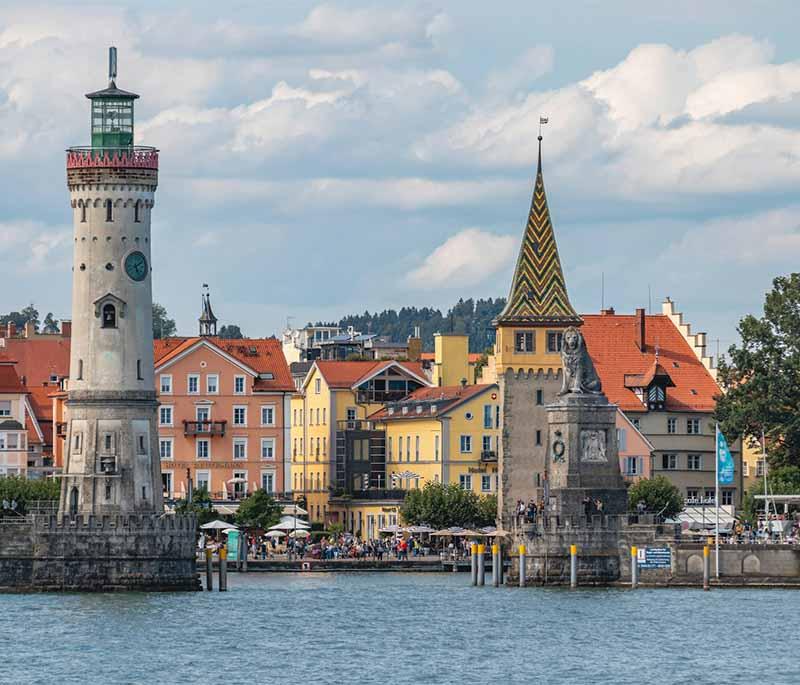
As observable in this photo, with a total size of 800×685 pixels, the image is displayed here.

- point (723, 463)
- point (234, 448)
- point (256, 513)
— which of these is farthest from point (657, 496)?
point (723, 463)

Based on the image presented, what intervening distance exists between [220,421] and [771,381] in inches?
1213

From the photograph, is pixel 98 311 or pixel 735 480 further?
pixel 735 480

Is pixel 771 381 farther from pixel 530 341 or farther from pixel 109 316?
pixel 109 316

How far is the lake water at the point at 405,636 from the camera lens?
297 ft

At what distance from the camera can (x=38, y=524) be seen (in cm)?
11700

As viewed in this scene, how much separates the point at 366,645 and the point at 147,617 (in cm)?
1042

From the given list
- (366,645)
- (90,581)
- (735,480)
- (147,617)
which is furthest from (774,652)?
(735,480)

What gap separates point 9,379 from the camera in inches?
6737

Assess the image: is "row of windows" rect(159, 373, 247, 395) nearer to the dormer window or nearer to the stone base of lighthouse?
the dormer window

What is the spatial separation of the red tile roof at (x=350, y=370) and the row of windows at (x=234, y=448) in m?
8.43

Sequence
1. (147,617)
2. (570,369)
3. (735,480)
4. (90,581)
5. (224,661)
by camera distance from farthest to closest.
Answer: (735,480) → (570,369) → (90,581) → (147,617) → (224,661)

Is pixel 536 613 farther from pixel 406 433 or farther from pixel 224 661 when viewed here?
pixel 406 433

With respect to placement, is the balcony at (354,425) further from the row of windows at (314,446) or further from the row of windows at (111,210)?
the row of windows at (111,210)

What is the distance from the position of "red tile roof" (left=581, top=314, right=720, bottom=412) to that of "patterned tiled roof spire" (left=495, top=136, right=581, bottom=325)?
1269 centimetres
